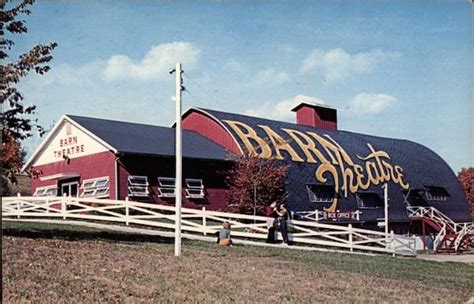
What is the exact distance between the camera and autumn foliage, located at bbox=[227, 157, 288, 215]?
3375 centimetres

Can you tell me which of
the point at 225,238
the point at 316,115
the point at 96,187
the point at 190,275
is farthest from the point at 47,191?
the point at 190,275

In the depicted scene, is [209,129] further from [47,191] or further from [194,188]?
[47,191]

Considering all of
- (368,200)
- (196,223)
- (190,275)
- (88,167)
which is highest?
(88,167)

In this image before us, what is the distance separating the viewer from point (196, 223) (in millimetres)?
27266

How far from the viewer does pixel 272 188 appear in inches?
1364

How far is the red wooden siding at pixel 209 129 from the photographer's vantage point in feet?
120

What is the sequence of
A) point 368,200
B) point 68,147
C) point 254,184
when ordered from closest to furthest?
1. point 254,184
2. point 68,147
3. point 368,200

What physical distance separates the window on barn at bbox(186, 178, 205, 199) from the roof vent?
15.9 m

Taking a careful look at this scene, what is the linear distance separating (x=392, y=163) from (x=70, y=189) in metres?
21.6

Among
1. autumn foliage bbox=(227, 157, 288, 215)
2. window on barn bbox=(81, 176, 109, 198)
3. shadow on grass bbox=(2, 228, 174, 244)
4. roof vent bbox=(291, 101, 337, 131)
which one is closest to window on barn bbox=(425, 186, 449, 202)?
roof vent bbox=(291, 101, 337, 131)

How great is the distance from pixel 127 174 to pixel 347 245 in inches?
448

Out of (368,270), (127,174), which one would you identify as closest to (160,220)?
(127,174)

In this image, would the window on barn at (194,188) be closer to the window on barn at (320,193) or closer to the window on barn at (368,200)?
the window on barn at (320,193)

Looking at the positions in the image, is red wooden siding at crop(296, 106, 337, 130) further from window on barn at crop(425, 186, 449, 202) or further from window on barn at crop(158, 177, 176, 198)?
window on barn at crop(158, 177, 176, 198)
